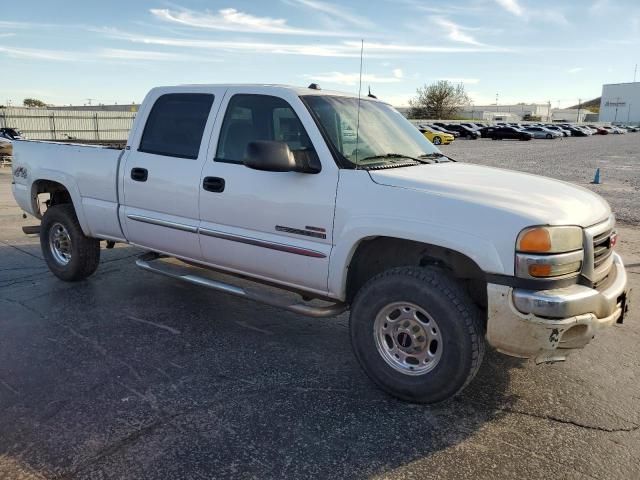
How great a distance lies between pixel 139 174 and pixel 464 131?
184 feet

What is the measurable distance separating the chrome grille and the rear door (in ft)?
9.46

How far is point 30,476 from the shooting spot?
2.77 metres

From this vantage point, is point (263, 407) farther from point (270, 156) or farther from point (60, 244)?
point (60, 244)

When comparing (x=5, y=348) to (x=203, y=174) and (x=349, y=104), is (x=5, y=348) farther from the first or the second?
(x=349, y=104)

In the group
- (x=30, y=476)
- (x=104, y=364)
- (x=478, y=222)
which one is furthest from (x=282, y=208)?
(x=30, y=476)

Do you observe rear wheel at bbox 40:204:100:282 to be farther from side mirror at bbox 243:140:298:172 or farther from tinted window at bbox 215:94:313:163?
side mirror at bbox 243:140:298:172

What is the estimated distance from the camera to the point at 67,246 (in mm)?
5902

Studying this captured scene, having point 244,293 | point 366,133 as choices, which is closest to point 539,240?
point 366,133

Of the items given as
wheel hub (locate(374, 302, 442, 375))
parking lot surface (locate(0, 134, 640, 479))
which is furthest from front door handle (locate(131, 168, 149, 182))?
wheel hub (locate(374, 302, 442, 375))

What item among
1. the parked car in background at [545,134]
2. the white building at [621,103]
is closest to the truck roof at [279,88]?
the parked car in background at [545,134]

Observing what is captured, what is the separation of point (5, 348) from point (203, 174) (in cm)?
202

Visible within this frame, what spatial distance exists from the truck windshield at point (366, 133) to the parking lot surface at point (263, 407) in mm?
1553

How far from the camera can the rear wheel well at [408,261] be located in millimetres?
3479

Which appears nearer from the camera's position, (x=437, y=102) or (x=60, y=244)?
(x=60, y=244)
